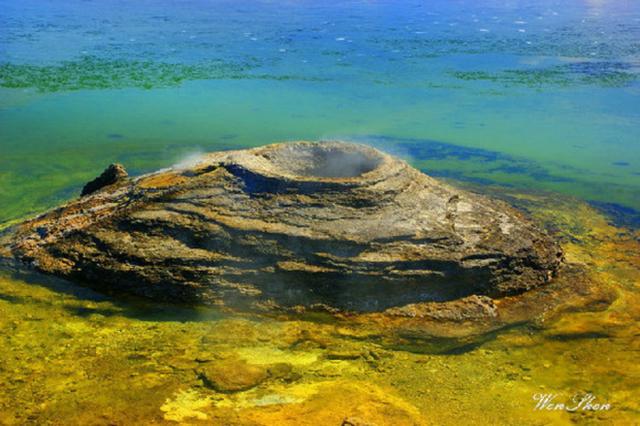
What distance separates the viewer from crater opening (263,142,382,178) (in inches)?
254

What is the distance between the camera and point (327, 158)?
652cm

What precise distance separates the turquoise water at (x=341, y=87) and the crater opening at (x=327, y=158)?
344 cm

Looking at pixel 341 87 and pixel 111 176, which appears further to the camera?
pixel 341 87

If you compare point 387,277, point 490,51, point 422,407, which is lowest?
point 422,407

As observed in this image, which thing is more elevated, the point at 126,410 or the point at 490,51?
the point at 490,51

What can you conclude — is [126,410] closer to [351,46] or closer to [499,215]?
[499,215]

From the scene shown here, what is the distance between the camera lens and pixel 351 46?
63.9ft

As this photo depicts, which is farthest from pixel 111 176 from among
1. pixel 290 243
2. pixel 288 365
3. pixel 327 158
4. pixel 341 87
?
pixel 341 87

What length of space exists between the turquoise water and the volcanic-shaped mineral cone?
286 cm

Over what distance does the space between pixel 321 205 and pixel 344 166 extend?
3.11 ft

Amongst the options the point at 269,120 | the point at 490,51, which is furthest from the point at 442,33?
the point at 269,120

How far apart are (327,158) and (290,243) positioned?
1.31 metres

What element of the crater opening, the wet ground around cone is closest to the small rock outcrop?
the wet ground around cone

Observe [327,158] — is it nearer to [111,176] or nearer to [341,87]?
[111,176]
